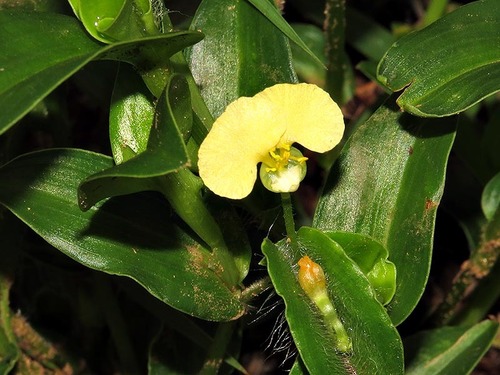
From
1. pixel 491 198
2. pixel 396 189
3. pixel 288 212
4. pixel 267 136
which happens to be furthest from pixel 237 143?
pixel 491 198

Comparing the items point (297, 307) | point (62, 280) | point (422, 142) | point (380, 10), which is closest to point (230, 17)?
point (422, 142)

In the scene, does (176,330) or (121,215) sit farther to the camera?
(176,330)

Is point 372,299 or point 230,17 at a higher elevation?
point 230,17

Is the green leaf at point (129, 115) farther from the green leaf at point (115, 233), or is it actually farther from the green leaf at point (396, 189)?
the green leaf at point (396, 189)

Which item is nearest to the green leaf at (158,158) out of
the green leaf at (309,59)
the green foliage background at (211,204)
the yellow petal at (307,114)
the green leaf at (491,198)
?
the green foliage background at (211,204)

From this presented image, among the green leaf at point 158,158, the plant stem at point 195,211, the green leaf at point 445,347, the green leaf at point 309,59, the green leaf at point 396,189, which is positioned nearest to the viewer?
the green leaf at point 158,158

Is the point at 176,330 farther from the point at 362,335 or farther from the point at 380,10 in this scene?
the point at 380,10

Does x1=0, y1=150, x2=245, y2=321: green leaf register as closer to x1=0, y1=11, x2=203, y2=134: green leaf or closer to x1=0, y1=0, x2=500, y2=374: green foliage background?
x1=0, y1=0, x2=500, y2=374: green foliage background

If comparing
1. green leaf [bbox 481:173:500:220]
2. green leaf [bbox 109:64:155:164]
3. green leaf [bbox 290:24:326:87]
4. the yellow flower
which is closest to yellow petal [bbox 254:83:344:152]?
the yellow flower
